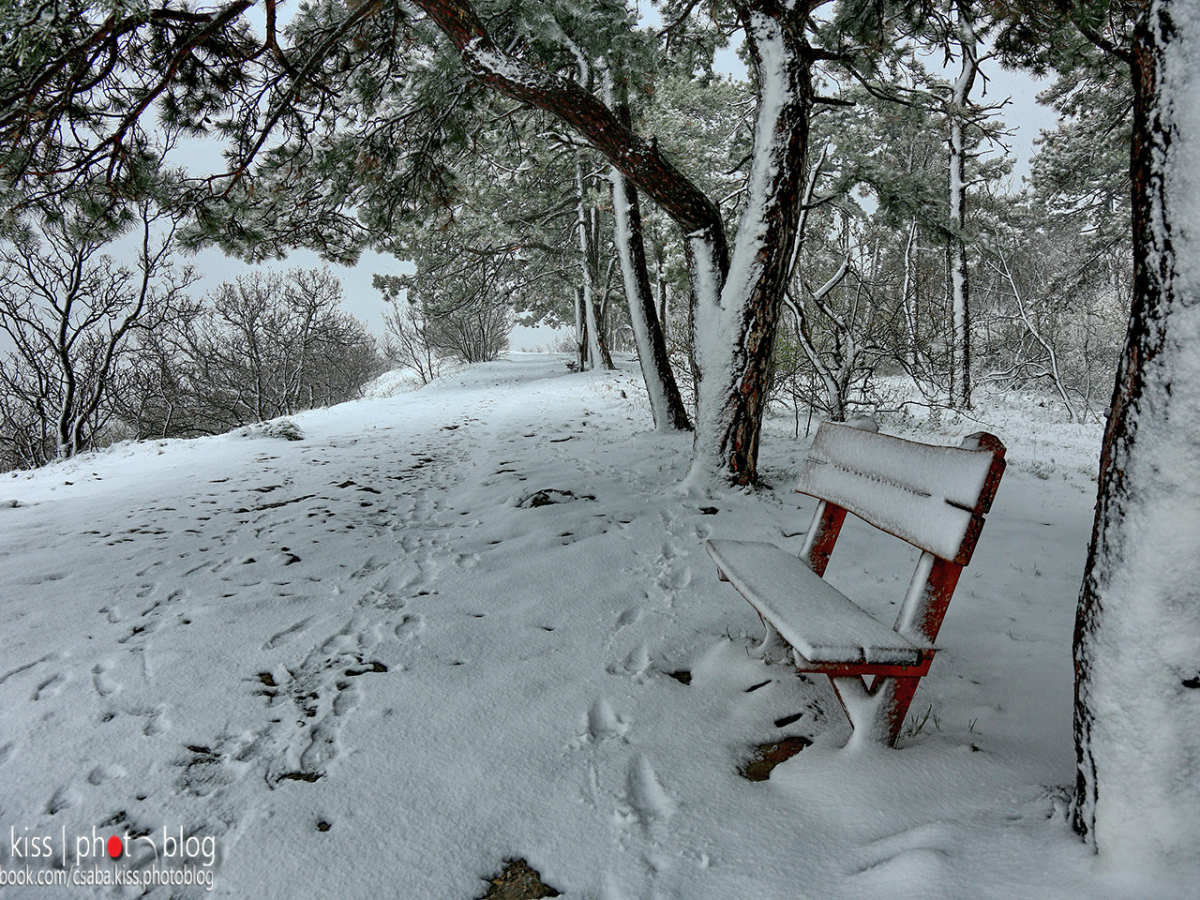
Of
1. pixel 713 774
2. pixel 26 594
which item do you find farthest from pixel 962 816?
pixel 26 594

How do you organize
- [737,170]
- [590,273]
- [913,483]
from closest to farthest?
[913,483], [737,170], [590,273]

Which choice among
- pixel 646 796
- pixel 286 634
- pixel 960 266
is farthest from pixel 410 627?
pixel 960 266

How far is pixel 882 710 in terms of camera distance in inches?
63.1

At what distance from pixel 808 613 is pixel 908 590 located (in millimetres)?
329

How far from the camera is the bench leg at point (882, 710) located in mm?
1595

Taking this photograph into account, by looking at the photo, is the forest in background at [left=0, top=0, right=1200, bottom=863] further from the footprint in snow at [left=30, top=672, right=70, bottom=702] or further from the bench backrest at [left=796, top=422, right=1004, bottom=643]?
the footprint in snow at [left=30, top=672, right=70, bottom=702]

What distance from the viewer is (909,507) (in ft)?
5.73

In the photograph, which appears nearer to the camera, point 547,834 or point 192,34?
point 547,834

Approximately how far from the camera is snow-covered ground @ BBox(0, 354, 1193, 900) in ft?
4.22

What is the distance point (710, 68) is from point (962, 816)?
7636 mm

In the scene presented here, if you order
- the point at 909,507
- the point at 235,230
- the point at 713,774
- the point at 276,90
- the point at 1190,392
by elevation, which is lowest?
the point at 713,774

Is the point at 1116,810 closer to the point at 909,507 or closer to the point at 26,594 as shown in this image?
the point at 909,507

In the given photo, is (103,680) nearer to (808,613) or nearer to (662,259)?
(808,613)

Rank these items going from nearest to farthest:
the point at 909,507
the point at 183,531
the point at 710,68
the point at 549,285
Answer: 1. the point at 909,507
2. the point at 183,531
3. the point at 710,68
4. the point at 549,285
